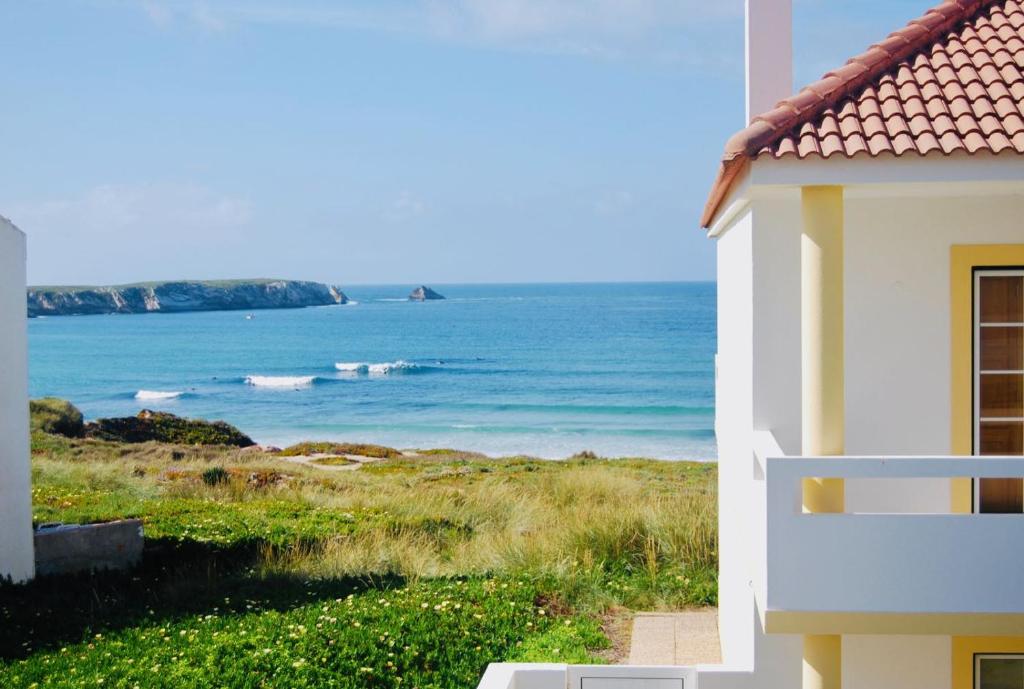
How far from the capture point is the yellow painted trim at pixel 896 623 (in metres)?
5.79

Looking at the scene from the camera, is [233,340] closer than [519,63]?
No

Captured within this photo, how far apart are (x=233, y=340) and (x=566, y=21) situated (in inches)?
1564

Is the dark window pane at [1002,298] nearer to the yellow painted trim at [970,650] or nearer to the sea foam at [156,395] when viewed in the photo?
the yellow painted trim at [970,650]

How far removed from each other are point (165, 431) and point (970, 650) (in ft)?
133

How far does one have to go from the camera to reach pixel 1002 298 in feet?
22.9

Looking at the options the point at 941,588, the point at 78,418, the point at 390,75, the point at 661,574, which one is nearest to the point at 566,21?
the point at 390,75

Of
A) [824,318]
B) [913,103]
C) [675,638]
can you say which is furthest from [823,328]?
[675,638]

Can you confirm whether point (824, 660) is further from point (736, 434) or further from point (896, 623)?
point (736, 434)

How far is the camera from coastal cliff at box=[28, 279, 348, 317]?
411ft

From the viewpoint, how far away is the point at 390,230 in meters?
107

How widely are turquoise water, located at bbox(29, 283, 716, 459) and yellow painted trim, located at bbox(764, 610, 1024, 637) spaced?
38243 mm

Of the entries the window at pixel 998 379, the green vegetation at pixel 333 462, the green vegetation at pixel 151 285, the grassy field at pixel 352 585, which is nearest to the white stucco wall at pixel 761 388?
the window at pixel 998 379

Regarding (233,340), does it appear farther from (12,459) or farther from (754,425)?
(754,425)

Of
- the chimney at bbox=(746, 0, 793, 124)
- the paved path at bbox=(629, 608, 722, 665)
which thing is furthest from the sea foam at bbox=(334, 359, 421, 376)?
the chimney at bbox=(746, 0, 793, 124)
